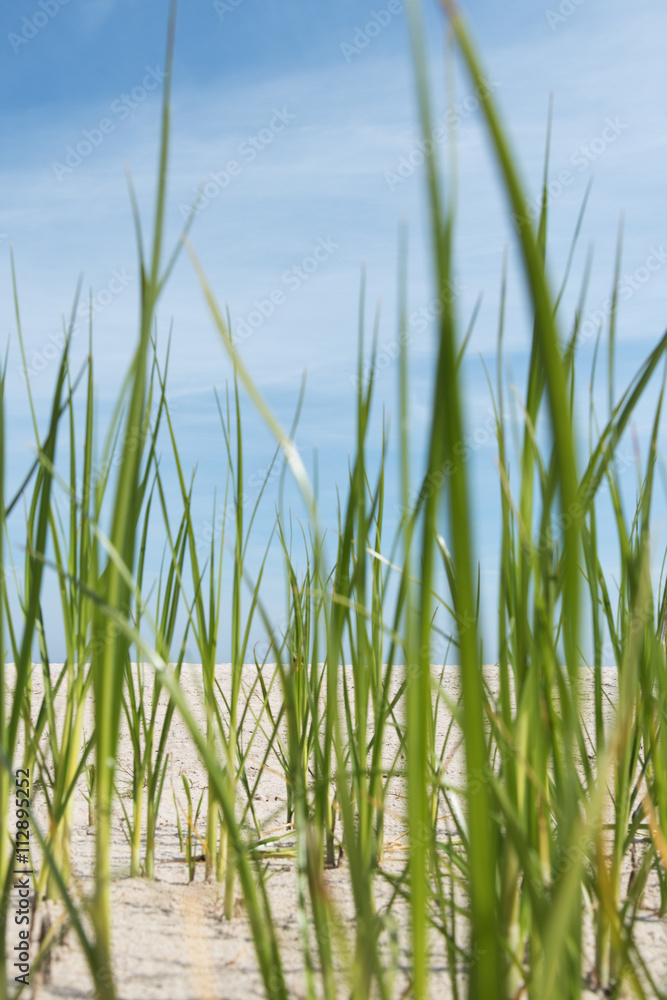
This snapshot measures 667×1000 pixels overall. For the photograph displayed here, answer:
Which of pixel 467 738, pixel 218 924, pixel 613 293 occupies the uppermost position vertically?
pixel 613 293

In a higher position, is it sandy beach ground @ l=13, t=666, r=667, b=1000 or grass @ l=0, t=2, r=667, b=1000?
grass @ l=0, t=2, r=667, b=1000

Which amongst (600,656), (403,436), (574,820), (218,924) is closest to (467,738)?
(403,436)

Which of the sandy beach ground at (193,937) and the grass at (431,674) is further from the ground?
the grass at (431,674)

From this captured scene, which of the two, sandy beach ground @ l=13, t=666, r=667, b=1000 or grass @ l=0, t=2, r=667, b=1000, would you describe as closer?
grass @ l=0, t=2, r=667, b=1000

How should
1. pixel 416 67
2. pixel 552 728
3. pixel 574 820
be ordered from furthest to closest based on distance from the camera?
pixel 552 728 → pixel 574 820 → pixel 416 67

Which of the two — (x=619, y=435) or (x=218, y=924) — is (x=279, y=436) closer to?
(x=619, y=435)

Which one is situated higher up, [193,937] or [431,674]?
[431,674]

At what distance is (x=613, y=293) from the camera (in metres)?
1.02

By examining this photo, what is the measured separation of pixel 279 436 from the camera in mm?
616

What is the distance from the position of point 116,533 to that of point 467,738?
0.41m

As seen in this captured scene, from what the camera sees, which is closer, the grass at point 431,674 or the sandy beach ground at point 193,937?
the grass at point 431,674

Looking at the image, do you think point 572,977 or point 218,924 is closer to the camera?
point 572,977

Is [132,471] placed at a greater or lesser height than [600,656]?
greater

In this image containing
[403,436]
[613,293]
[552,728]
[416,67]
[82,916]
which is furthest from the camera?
[82,916]
